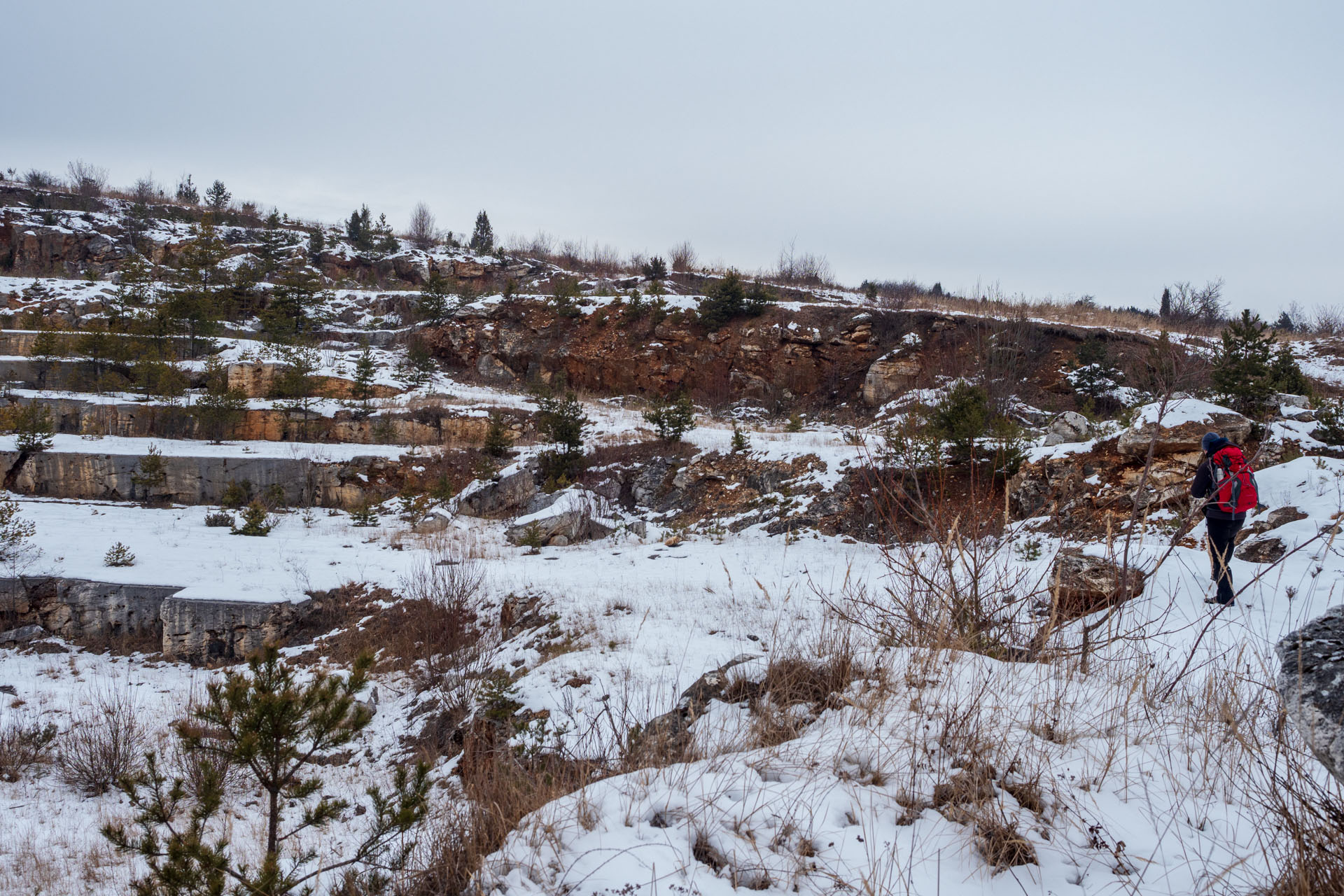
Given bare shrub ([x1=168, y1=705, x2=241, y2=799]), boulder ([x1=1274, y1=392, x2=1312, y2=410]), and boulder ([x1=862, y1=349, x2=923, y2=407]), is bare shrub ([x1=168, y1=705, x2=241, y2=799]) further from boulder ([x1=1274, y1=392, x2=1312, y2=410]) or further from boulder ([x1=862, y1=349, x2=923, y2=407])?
boulder ([x1=862, y1=349, x2=923, y2=407])

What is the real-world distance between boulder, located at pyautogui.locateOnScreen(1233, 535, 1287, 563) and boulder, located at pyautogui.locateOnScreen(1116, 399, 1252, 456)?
319 centimetres

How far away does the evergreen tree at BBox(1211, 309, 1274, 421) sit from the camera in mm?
11117

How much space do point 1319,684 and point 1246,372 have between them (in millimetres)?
13366

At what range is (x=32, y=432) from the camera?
1460 centimetres

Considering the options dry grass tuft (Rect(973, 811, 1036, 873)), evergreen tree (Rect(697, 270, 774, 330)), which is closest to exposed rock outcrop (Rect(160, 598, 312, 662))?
dry grass tuft (Rect(973, 811, 1036, 873))

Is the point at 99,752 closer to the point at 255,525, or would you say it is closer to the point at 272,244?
the point at 255,525

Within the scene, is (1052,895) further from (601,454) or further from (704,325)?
(704,325)

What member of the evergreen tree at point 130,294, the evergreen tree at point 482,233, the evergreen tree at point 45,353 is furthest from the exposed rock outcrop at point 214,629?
the evergreen tree at point 482,233

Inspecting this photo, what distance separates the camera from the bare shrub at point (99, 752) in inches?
204

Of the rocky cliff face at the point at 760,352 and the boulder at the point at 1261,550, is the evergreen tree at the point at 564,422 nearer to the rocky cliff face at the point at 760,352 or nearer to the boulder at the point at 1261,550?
the rocky cliff face at the point at 760,352

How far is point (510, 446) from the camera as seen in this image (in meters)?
17.6

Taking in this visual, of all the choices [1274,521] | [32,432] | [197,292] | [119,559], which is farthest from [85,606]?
[197,292]

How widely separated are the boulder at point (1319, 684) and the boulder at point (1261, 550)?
16.6 ft

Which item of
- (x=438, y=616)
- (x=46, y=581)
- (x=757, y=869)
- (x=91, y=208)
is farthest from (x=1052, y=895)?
(x=91, y=208)
